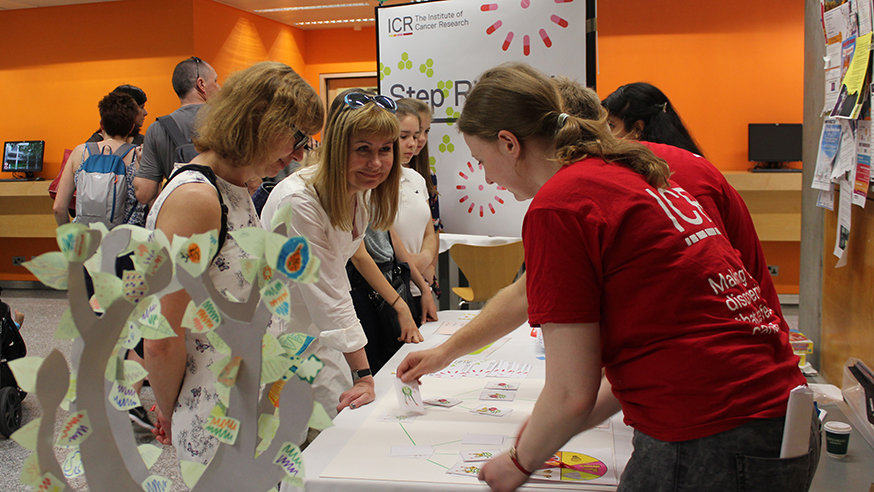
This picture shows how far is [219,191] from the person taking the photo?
4.05ft

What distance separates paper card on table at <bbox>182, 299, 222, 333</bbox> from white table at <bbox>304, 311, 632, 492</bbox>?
67 cm

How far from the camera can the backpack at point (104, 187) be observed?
412 centimetres

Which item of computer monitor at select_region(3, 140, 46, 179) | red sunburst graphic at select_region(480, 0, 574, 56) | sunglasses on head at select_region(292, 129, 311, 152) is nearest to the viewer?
sunglasses on head at select_region(292, 129, 311, 152)

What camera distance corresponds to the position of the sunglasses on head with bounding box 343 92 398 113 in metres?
1.85

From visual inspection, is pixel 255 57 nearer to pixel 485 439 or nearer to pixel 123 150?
pixel 123 150

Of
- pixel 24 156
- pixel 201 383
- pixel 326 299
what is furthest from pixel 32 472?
pixel 24 156

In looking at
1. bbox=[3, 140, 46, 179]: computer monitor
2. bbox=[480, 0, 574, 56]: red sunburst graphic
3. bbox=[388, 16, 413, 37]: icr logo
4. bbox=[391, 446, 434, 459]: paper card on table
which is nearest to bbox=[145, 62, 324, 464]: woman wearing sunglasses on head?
bbox=[391, 446, 434, 459]: paper card on table

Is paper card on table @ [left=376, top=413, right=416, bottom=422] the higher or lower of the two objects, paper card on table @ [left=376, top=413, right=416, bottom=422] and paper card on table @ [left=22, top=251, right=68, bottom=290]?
the lower

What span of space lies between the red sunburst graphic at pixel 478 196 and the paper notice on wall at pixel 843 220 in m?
1.75

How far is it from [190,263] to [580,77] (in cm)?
282

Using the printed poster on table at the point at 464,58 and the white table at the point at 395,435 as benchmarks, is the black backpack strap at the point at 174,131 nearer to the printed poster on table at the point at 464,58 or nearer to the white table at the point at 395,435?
the printed poster on table at the point at 464,58

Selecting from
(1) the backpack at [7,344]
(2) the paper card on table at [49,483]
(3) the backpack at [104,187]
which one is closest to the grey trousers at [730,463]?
(2) the paper card on table at [49,483]

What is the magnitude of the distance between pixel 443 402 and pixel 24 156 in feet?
25.9

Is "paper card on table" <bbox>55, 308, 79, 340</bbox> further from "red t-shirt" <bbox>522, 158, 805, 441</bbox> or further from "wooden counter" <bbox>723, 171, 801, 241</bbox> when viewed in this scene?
"wooden counter" <bbox>723, 171, 801, 241</bbox>
